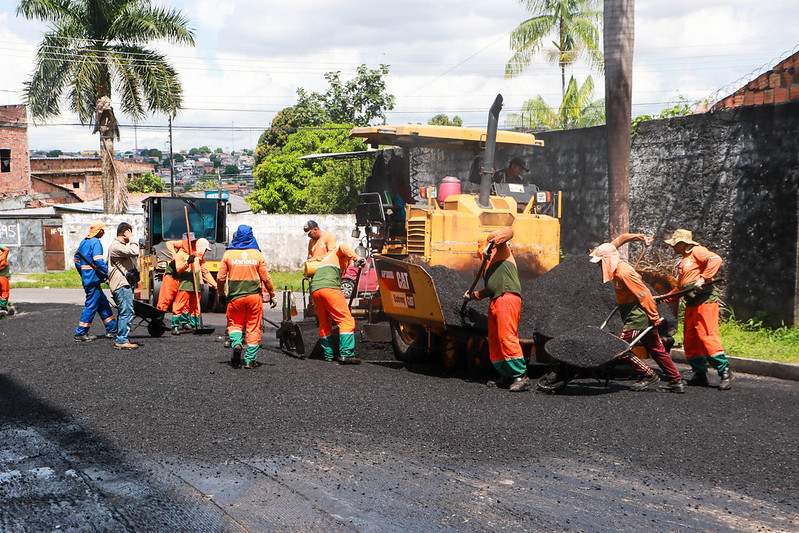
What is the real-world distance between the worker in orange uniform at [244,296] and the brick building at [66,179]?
38.8 metres

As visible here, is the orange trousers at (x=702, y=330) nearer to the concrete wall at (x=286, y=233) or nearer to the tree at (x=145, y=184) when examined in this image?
the concrete wall at (x=286, y=233)

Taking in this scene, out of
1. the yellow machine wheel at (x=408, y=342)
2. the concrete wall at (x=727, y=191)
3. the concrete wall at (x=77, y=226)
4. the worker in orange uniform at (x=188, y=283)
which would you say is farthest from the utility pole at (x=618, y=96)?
the concrete wall at (x=77, y=226)

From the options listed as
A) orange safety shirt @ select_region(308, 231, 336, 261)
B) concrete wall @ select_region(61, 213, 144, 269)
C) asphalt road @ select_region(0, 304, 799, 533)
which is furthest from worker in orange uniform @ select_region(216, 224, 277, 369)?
concrete wall @ select_region(61, 213, 144, 269)

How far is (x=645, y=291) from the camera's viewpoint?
757 centimetres

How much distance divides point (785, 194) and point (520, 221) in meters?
4.38

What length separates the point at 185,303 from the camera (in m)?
12.3

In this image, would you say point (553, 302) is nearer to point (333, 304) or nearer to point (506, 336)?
point (506, 336)

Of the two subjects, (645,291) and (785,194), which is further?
(785,194)

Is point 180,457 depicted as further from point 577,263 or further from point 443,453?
point 577,263

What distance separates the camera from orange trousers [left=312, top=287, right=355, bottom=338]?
904cm

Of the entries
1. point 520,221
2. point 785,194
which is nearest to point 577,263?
point 520,221

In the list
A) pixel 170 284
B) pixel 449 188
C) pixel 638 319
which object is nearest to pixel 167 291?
pixel 170 284

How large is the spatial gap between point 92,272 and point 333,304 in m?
3.80

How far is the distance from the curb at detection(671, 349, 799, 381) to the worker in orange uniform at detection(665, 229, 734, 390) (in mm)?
1377
